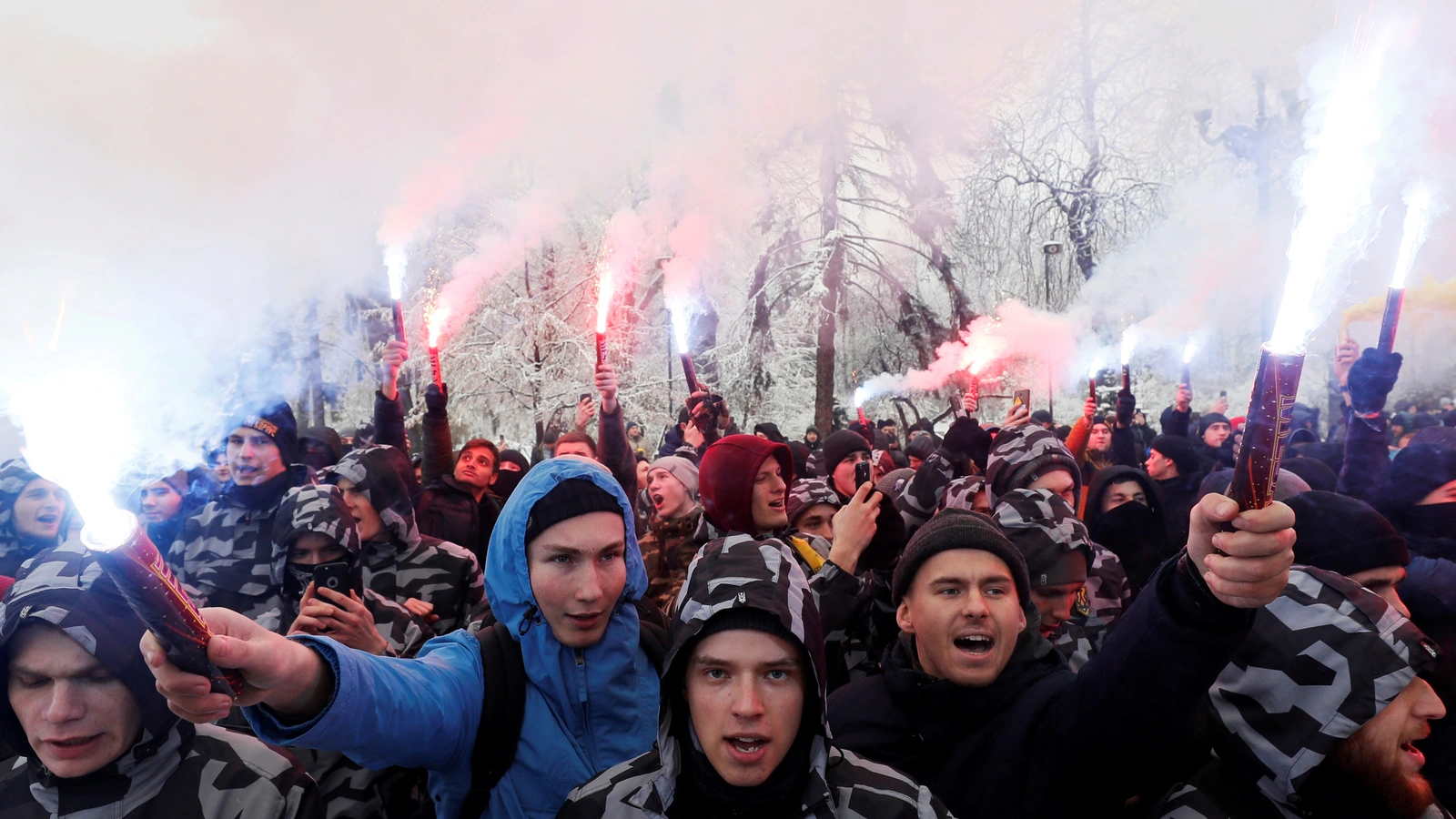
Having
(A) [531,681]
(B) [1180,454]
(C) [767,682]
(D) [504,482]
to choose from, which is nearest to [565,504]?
(A) [531,681]

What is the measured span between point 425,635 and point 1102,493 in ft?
13.0

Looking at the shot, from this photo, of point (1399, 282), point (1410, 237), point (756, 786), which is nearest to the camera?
point (756, 786)

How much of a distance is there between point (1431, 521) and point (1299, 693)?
269cm

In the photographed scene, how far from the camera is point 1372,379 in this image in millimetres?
4109

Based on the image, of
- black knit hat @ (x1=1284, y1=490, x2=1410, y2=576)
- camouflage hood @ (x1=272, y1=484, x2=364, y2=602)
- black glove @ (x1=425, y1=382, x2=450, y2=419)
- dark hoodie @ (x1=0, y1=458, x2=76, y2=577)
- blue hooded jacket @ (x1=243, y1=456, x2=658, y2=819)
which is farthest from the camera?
black glove @ (x1=425, y1=382, x2=450, y2=419)

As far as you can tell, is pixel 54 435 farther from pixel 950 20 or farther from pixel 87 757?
pixel 950 20

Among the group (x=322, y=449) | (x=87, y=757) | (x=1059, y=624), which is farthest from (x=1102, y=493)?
(x=322, y=449)

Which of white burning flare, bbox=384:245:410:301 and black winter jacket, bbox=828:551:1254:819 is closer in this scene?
black winter jacket, bbox=828:551:1254:819

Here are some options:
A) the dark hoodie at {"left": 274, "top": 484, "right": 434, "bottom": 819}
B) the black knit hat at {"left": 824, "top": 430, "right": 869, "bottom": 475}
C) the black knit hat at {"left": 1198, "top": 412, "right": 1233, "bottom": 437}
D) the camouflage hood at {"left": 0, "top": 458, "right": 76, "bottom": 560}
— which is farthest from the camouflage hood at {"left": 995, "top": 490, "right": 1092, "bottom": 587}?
the black knit hat at {"left": 1198, "top": 412, "right": 1233, "bottom": 437}

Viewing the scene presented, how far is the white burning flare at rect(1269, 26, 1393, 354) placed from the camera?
115 centimetres

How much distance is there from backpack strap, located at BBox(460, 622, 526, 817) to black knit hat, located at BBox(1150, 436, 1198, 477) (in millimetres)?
5483

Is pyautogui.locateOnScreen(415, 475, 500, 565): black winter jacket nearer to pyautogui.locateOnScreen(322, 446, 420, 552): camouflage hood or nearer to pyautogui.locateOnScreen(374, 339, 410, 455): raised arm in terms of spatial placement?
pyautogui.locateOnScreen(374, 339, 410, 455): raised arm

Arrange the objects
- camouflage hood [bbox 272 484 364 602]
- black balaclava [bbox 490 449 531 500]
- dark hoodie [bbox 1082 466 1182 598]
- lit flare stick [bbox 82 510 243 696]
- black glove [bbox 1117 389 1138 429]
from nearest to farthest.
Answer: lit flare stick [bbox 82 510 243 696], camouflage hood [bbox 272 484 364 602], dark hoodie [bbox 1082 466 1182 598], black balaclava [bbox 490 449 531 500], black glove [bbox 1117 389 1138 429]

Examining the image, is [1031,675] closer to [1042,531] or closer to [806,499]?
[1042,531]
